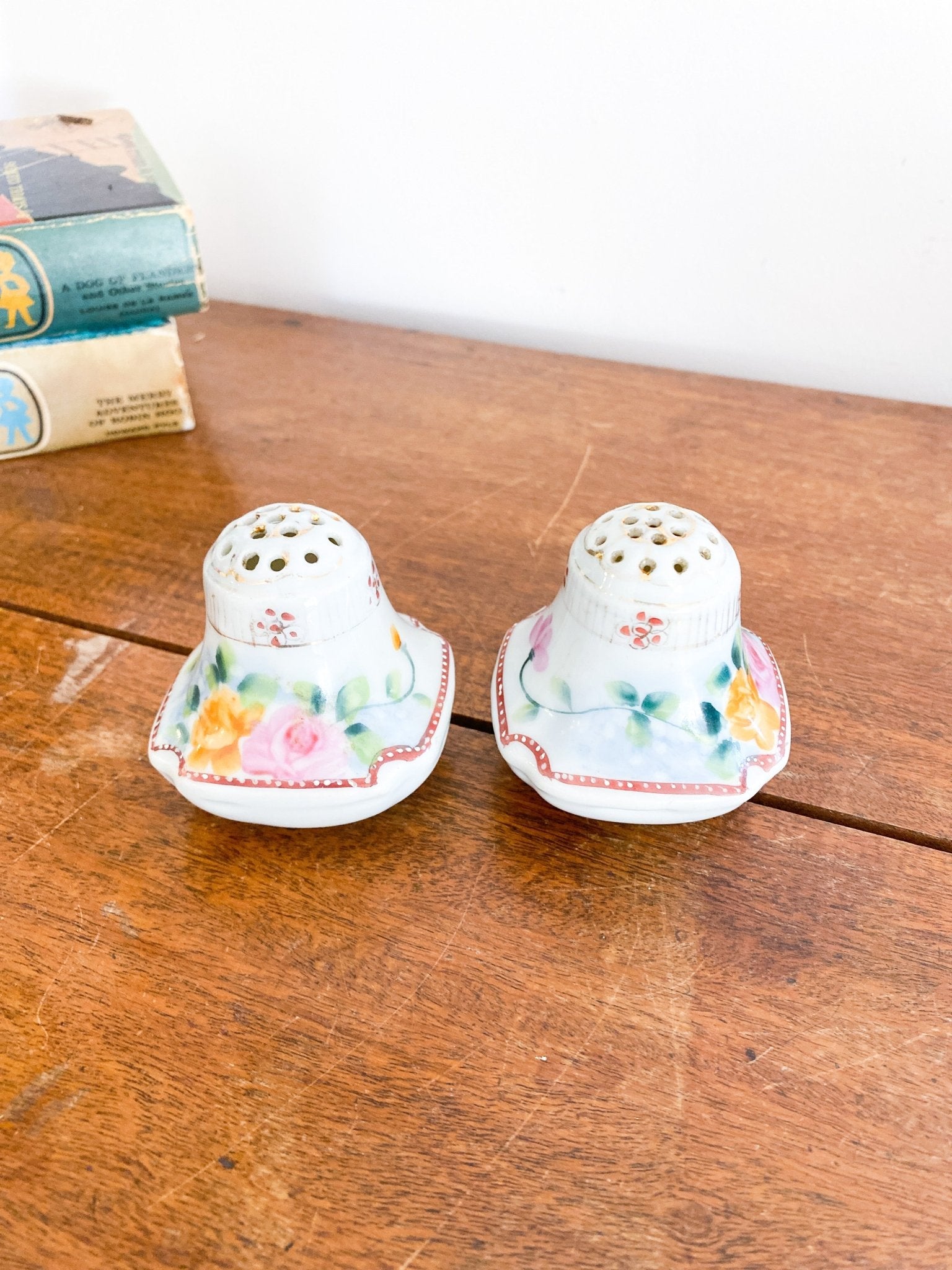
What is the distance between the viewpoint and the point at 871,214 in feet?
2.69

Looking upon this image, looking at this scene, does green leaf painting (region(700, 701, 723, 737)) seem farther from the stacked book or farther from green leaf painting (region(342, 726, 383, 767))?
the stacked book

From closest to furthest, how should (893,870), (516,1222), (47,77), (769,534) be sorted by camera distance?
(516,1222) → (893,870) → (769,534) → (47,77)

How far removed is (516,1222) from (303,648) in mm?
261

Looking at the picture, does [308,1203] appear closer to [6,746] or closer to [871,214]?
[6,746]

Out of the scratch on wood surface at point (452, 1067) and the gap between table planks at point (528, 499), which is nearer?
the scratch on wood surface at point (452, 1067)

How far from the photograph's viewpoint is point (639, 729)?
49cm

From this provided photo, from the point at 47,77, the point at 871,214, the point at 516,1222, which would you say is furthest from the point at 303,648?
the point at 47,77

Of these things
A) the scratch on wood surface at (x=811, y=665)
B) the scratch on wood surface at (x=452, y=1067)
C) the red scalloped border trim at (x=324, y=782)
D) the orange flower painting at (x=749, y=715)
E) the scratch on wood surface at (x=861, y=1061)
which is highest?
the orange flower painting at (x=749, y=715)

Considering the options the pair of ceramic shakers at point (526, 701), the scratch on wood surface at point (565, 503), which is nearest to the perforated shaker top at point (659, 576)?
the pair of ceramic shakers at point (526, 701)


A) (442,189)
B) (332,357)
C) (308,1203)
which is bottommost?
(308,1203)

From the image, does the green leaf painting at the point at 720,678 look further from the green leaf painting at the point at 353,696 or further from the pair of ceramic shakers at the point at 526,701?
the green leaf painting at the point at 353,696

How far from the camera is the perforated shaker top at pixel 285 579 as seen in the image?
467 millimetres

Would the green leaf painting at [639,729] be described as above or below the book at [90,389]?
below

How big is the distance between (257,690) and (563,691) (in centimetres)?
15
